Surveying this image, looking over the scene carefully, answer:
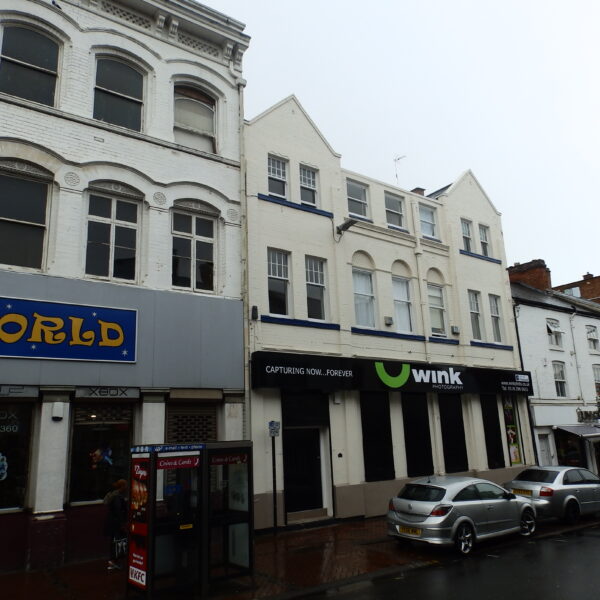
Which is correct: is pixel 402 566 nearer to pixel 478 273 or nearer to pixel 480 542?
pixel 480 542

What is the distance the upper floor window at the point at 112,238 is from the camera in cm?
1280

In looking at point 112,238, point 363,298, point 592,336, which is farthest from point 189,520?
point 592,336

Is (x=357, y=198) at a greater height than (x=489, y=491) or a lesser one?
greater

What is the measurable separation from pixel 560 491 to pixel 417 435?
4.68 meters

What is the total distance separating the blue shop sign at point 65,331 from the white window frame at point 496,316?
15.5 metres

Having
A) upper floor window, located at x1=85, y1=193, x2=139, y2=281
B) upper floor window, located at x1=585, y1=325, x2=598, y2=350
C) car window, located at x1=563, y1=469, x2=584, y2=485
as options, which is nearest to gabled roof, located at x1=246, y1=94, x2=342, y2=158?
upper floor window, located at x1=85, y1=193, x2=139, y2=281

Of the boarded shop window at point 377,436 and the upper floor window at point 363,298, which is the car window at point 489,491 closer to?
the boarded shop window at point 377,436

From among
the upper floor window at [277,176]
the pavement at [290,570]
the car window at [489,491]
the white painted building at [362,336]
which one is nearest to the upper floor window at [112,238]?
the white painted building at [362,336]

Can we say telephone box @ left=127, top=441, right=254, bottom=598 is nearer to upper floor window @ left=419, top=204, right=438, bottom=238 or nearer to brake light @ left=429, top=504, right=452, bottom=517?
brake light @ left=429, top=504, right=452, bottom=517

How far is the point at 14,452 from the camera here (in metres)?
11.0

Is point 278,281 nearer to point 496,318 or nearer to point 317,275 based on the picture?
point 317,275

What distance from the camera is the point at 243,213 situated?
604 inches

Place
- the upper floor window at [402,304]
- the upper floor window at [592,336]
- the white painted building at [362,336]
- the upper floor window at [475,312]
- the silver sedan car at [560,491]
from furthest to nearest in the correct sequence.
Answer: the upper floor window at [592,336], the upper floor window at [475,312], the upper floor window at [402,304], the white painted building at [362,336], the silver sedan car at [560,491]

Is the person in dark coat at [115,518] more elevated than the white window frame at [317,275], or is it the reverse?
the white window frame at [317,275]
